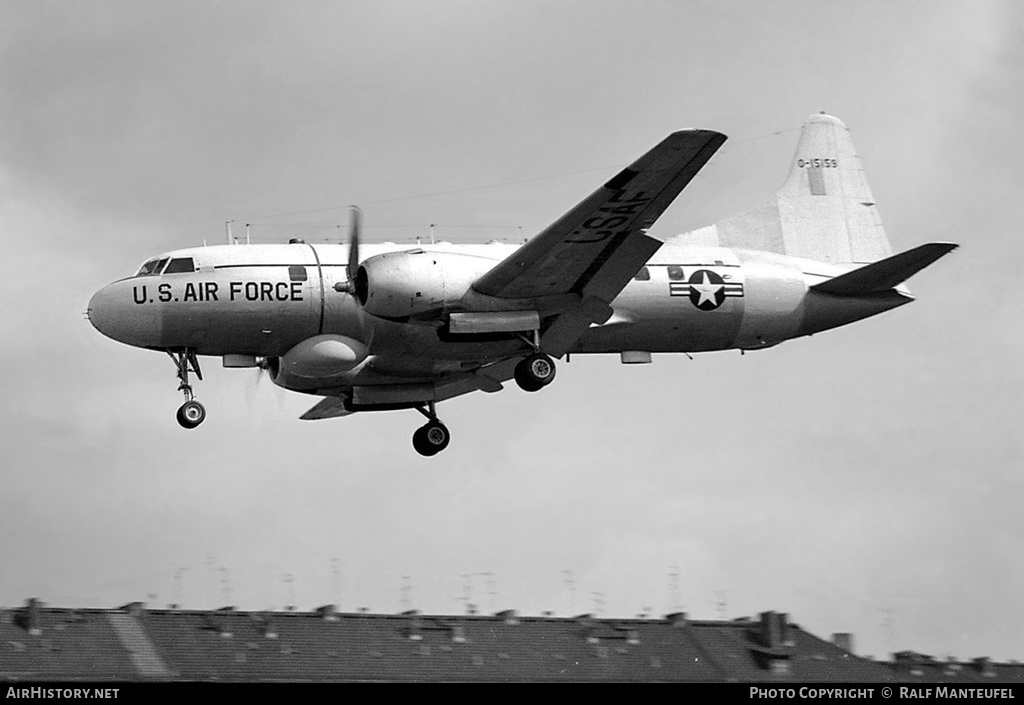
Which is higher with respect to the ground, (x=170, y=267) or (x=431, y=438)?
(x=170, y=267)

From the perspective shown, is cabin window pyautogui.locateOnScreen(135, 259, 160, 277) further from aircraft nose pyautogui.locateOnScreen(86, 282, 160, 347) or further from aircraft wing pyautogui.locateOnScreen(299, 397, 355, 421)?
aircraft wing pyautogui.locateOnScreen(299, 397, 355, 421)

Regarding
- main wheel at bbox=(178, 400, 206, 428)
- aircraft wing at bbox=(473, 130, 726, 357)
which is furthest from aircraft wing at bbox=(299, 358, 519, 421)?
main wheel at bbox=(178, 400, 206, 428)

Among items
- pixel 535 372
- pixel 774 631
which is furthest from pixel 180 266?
pixel 774 631

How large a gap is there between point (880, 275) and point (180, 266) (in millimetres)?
13467

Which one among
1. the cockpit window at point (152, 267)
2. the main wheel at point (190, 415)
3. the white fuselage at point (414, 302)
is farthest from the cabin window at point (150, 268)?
the main wheel at point (190, 415)

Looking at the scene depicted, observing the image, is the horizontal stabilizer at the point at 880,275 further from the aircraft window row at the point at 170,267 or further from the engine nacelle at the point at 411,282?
the aircraft window row at the point at 170,267

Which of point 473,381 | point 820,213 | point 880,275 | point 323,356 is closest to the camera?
point 323,356

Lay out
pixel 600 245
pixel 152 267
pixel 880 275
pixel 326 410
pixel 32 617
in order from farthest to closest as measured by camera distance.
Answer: pixel 32 617 < pixel 326 410 < pixel 880 275 < pixel 152 267 < pixel 600 245

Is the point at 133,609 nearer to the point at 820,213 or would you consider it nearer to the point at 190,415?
the point at 190,415

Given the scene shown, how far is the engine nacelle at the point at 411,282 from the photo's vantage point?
92.1 ft

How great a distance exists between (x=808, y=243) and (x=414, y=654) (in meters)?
16.4

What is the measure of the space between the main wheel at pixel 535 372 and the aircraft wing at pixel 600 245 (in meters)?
0.55

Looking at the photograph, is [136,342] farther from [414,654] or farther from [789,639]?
[789,639]

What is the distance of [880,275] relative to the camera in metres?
31.5
